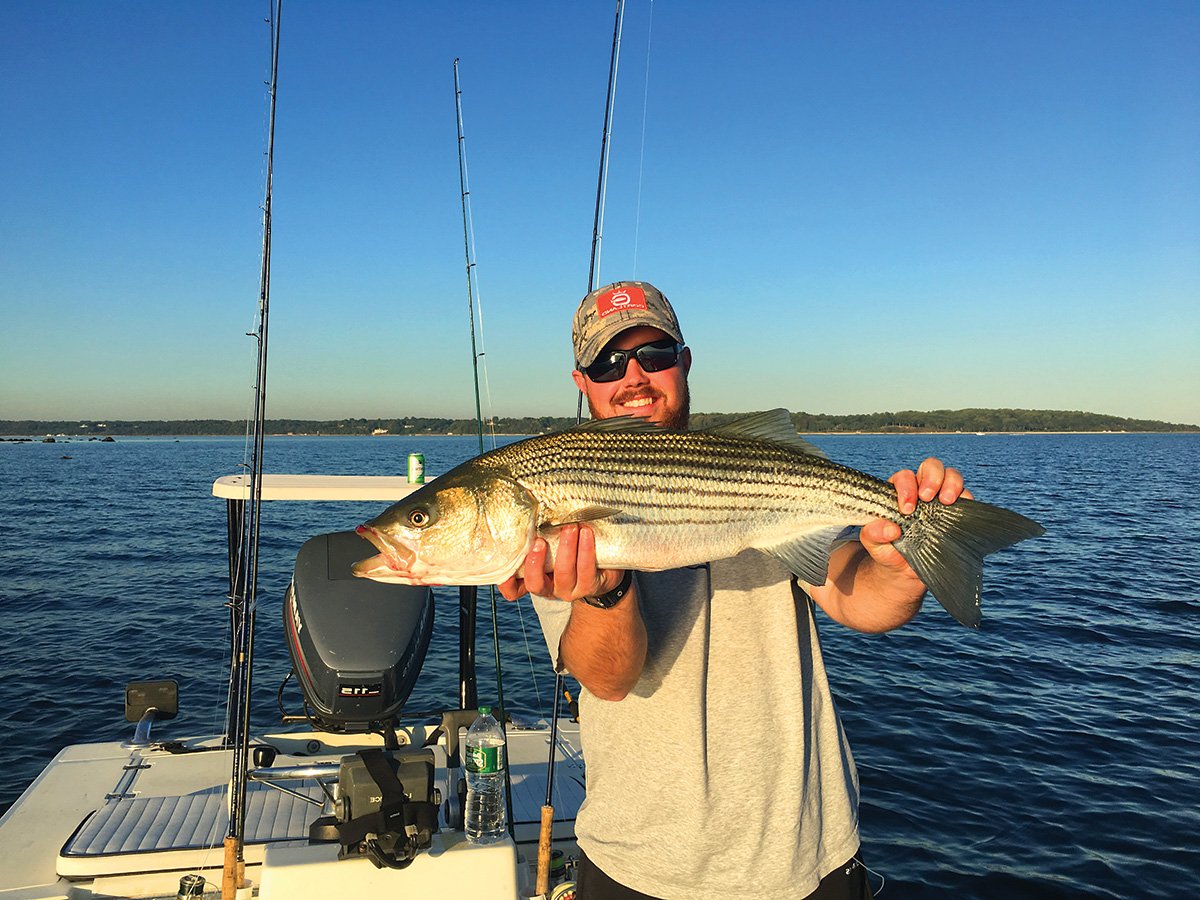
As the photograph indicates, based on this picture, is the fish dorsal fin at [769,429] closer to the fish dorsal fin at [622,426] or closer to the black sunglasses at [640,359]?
the fish dorsal fin at [622,426]

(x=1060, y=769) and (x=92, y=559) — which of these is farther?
(x=92, y=559)

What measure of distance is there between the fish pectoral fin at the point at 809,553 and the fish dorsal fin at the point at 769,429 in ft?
1.24

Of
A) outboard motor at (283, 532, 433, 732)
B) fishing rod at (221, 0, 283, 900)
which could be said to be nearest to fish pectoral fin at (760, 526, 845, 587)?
fishing rod at (221, 0, 283, 900)

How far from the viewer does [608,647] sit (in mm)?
3055

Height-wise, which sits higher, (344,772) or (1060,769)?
(344,772)

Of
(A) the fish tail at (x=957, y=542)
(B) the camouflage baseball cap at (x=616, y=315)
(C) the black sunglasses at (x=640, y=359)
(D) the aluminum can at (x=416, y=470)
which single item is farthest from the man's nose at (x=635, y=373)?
(D) the aluminum can at (x=416, y=470)

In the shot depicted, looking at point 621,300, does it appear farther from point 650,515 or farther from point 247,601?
point 247,601

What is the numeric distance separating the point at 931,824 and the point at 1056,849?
133 centimetres

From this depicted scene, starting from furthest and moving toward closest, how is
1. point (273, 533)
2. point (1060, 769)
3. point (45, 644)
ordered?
point (273, 533) < point (45, 644) < point (1060, 769)

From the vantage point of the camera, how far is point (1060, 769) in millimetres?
11281

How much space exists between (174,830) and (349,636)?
65.1 inches

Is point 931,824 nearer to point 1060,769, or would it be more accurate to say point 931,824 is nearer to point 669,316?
point 1060,769

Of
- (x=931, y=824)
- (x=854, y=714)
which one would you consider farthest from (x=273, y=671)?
(x=931, y=824)

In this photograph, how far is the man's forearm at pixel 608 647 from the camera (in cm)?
305
